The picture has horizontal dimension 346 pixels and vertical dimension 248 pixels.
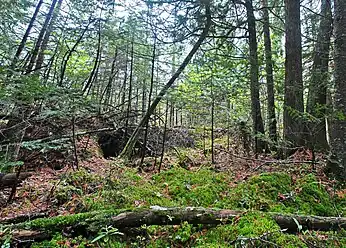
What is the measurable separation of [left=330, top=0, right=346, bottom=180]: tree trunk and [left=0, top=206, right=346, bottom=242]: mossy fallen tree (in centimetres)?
170

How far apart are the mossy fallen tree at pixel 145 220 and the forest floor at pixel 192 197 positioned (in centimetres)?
9

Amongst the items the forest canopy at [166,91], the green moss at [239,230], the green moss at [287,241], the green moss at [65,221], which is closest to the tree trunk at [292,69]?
the forest canopy at [166,91]

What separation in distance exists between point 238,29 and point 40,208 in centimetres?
797

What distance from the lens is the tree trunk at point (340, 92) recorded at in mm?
4715

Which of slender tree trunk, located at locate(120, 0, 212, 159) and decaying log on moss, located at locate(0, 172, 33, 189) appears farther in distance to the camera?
slender tree trunk, located at locate(120, 0, 212, 159)

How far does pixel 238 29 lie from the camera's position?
29.5ft

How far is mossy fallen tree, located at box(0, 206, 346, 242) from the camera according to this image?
9.89 ft

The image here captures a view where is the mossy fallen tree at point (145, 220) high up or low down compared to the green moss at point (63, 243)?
up

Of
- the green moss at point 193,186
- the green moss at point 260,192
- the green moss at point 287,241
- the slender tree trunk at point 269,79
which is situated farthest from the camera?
the slender tree trunk at point 269,79

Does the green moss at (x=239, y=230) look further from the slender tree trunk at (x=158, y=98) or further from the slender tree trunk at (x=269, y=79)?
the slender tree trunk at (x=269, y=79)

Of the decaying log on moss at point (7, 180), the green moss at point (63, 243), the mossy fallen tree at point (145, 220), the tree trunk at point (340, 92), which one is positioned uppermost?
the tree trunk at point (340, 92)

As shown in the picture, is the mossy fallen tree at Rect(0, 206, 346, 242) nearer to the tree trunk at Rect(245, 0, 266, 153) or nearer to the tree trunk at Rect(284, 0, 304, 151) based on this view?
the tree trunk at Rect(284, 0, 304, 151)

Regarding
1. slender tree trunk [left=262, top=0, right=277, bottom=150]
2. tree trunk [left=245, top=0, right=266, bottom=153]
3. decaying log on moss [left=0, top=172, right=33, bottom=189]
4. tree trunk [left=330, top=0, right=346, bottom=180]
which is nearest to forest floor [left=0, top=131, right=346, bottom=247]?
decaying log on moss [left=0, top=172, right=33, bottom=189]

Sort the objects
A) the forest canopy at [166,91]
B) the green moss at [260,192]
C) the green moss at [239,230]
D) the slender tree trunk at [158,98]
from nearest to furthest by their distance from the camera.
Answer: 1. the green moss at [239,230]
2. the green moss at [260,192]
3. the forest canopy at [166,91]
4. the slender tree trunk at [158,98]
